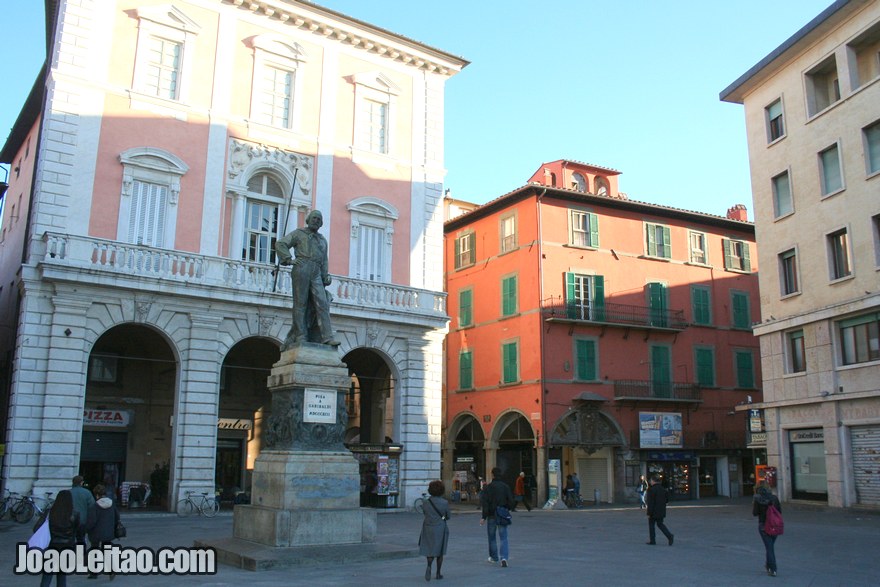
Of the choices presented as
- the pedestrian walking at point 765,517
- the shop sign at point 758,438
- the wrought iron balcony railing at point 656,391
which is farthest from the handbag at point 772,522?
the wrought iron balcony railing at point 656,391

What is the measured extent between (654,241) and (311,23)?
1968 centimetres

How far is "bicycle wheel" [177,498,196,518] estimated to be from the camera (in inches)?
862

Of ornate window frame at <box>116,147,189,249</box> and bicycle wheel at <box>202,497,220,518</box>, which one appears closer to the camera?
bicycle wheel at <box>202,497,220,518</box>

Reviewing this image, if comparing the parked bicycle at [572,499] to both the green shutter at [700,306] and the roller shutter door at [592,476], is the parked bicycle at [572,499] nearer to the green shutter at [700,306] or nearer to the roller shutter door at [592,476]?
the roller shutter door at [592,476]

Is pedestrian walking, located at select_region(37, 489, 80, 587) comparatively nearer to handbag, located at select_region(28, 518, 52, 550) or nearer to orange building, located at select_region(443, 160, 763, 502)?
handbag, located at select_region(28, 518, 52, 550)

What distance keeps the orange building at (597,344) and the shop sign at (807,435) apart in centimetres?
809

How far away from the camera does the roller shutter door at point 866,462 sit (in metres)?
23.1

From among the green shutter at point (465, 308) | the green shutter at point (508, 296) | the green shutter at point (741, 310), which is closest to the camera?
the green shutter at point (508, 296)

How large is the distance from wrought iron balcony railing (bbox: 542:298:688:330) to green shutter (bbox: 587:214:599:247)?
113 inches

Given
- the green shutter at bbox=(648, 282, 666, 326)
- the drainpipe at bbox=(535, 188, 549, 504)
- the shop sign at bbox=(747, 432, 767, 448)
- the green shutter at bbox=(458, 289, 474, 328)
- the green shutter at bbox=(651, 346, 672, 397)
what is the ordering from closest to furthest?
the shop sign at bbox=(747, 432, 767, 448) → the drainpipe at bbox=(535, 188, 549, 504) → the green shutter at bbox=(651, 346, 672, 397) → the green shutter at bbox=(648, 282, 666, 326) → the green shutter at bbox=(458, 289, 474, 328)

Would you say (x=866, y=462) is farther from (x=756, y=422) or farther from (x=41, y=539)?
(x=41, y=539)

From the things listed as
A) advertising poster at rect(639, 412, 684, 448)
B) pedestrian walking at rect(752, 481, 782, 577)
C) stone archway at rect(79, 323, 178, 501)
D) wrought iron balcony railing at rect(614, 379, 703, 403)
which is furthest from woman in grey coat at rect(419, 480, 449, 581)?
advertising poster at rect(639, 412, 684, 448)

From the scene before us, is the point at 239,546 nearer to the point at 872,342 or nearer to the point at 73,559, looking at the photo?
the point at 73,559

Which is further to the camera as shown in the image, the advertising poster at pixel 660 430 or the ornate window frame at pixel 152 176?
the advertising poster at pixel 660 430
